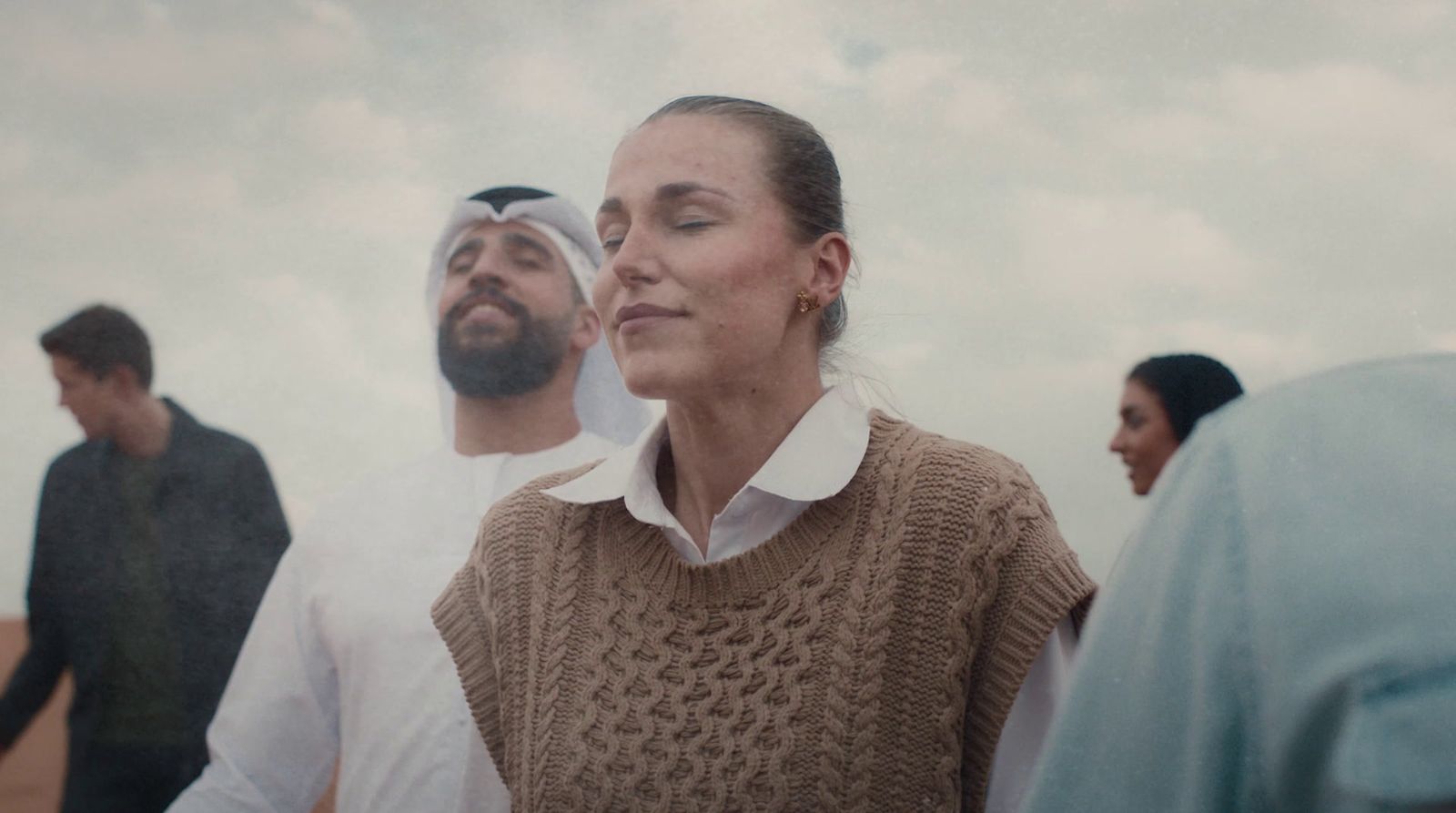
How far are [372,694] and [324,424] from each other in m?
0.52

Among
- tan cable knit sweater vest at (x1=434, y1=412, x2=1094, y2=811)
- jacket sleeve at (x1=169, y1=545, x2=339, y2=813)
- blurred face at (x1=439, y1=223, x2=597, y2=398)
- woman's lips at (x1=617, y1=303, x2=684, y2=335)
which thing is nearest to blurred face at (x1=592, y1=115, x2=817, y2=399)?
woman's lips at (x1=617, y1=303, x2=684, y2=335)

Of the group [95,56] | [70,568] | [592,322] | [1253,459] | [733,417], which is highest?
[95,56]

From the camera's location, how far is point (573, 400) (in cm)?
232

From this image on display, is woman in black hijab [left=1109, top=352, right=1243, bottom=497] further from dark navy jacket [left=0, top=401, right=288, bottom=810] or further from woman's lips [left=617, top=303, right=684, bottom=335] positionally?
dark navy jacket [left=0, top=401, right=288, bottom=810]

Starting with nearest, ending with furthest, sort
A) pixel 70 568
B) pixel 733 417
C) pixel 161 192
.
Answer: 1. pixel 733 417
2. pixel 70 568
3. pixel 161 192

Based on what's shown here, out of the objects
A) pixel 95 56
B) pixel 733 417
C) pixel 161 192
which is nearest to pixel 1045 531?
pixel 733 417

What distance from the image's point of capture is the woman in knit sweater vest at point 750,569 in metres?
1.52

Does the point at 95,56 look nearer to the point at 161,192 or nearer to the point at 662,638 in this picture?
the point at 161,192

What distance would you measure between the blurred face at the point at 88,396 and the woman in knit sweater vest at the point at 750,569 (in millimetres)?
840

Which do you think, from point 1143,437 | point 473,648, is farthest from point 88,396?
point 1143,437

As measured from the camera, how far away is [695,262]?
5.44 ft

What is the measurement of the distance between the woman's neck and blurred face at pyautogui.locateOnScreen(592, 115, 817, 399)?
0.03m

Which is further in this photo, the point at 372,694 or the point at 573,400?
the point at 573,400

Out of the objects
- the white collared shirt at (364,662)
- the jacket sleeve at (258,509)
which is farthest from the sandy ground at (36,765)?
the jacket sleeve at (258,509)
